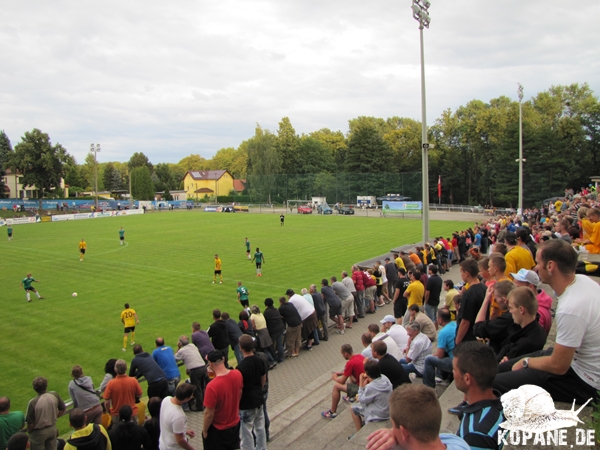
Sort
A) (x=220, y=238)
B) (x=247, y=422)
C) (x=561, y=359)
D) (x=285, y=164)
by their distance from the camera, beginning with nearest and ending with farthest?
(x=561, y=359), (x=247, y=422), (x=220, y=238), (x=285, y=164)

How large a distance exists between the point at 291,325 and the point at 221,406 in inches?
208

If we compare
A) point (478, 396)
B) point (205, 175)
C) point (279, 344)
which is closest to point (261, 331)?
point (279, 344)

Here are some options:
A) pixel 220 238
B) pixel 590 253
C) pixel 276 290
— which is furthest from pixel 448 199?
pixel 590 253

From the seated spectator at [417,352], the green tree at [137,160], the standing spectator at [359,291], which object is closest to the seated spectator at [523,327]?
the seated spectator at [417,352]

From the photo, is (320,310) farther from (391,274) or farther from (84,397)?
(84,397)

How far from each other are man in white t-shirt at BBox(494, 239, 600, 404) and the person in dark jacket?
6.71 metres

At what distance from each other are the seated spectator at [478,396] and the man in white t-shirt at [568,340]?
2.25 feet

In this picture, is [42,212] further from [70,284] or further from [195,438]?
[195,438]

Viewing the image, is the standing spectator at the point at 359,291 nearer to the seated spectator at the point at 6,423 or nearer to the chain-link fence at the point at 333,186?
the seated spectator at the point at 6,423

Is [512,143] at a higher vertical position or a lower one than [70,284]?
higher

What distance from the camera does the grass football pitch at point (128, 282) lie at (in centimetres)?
1150

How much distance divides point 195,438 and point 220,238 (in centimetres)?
2855

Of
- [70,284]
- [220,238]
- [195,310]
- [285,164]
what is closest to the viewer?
[195,310]

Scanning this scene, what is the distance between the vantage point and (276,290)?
17641mm
